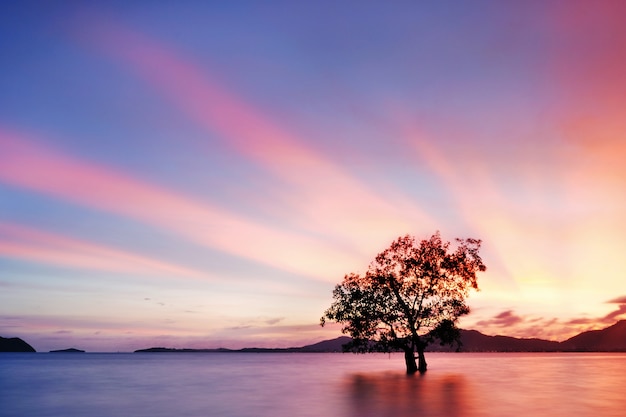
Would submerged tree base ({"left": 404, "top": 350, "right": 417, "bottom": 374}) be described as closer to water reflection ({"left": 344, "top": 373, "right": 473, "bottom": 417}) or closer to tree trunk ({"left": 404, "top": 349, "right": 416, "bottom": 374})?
tree trunk ({"left": 404, "top": 349, "right": 416, "bottom": 374})

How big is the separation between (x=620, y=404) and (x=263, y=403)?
1174 inches

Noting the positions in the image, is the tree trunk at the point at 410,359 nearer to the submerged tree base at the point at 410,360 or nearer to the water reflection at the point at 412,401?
the submerged tree base at the point at 410,360

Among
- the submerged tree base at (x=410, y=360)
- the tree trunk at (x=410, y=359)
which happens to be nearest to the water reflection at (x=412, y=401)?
the tree trunk at (x=410, y=359)

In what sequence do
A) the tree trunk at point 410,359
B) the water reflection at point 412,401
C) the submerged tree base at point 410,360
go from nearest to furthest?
the water reflection at point 412,401
the tree trunk at point 410,359
the submerged tree base at point 410,360

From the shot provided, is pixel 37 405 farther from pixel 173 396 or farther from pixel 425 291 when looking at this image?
pixel 425 291

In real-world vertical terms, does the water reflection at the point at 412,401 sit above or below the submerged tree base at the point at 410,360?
below

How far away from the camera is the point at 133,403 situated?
5156 cm

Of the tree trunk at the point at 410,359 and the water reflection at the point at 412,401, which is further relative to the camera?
the tree trunk at the point at 410,359

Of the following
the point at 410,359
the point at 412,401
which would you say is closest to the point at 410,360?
the point at 410,359

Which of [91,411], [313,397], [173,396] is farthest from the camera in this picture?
[173,396]

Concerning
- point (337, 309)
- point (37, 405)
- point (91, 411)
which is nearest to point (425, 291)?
point (337, 309)

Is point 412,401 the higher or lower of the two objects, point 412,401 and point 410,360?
the lower

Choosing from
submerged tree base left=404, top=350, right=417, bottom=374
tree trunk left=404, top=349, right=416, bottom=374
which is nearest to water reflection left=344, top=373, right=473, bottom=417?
tree trunk left=404, top=349, right=416, bottom=374

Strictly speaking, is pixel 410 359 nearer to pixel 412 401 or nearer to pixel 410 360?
pixel 410 360
